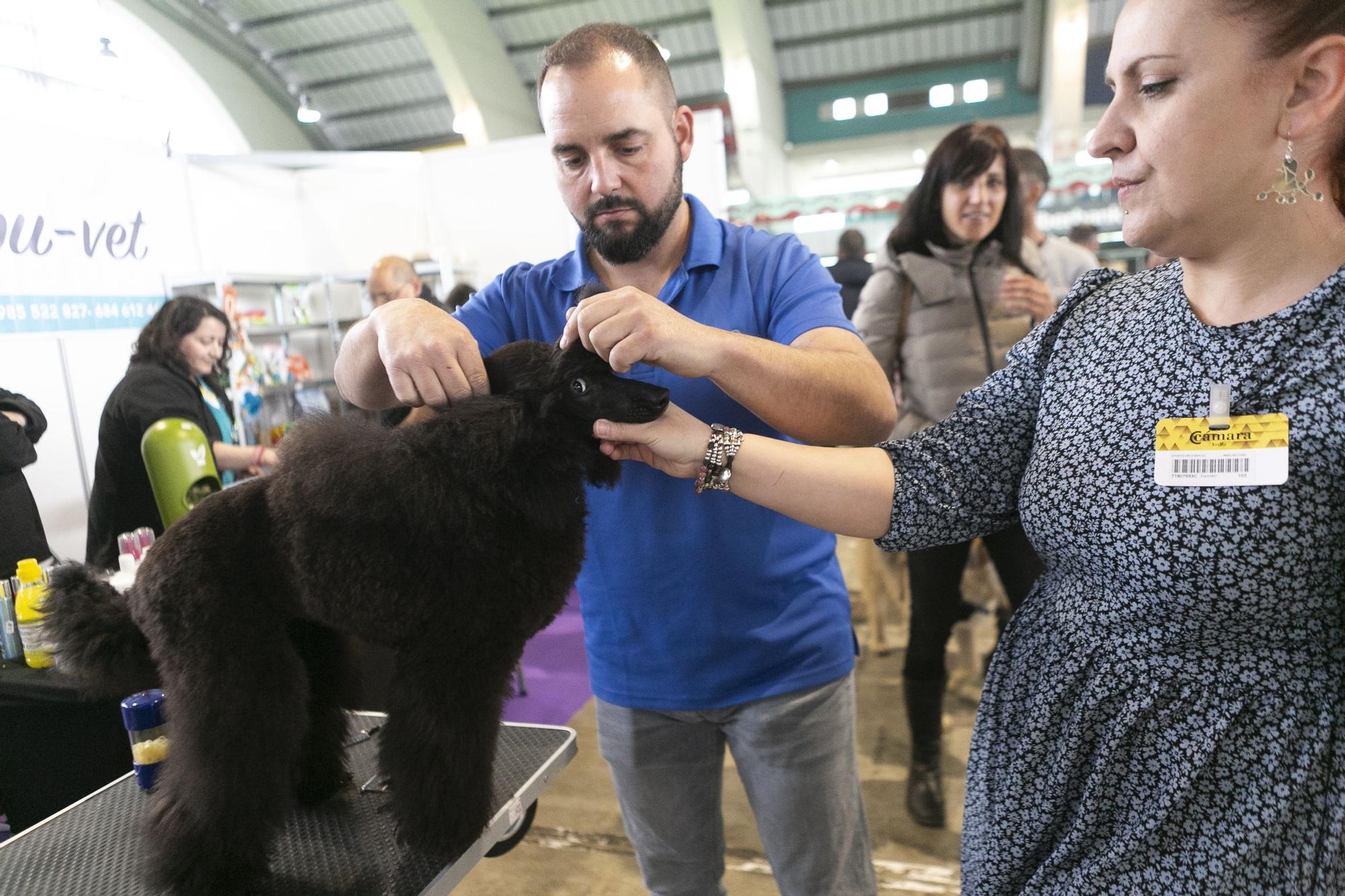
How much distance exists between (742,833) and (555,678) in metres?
1.57

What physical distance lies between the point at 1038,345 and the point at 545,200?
6.22 m

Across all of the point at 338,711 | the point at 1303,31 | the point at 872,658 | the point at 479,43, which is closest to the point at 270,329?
the point at 479,43

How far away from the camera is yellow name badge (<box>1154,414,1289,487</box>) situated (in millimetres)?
768

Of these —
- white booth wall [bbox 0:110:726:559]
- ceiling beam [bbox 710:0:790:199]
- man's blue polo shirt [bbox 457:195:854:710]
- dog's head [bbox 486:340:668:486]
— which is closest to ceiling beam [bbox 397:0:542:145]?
white booth wall [bbox 0:110:726:559]

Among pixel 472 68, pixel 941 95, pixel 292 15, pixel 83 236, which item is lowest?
pixel 83 236

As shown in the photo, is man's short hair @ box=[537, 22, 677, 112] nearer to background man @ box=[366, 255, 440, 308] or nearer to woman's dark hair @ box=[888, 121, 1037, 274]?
woman's dark hair @ box=[888, 121, 1037, 274]

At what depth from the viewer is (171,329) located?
6.48 ft

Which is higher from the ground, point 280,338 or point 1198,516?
point 280,338

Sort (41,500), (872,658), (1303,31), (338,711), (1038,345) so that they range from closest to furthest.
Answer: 1. (1303,31)
2. (1038,345)
3. (338,711)
4. (41,500)
5. (872,658)

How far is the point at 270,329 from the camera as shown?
208 inches

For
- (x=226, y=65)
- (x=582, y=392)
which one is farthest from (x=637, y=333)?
(x=226, y=65)

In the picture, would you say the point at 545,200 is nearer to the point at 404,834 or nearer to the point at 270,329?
the point at 270,329

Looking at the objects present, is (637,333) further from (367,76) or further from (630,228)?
(367,76)

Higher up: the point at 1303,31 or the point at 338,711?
the point at 1303,31
